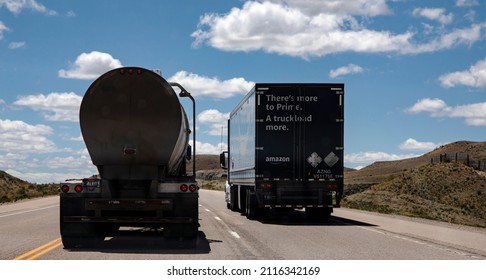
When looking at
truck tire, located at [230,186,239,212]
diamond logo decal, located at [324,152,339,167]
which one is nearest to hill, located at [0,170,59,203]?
truck tire, located at [230,186,239,212]

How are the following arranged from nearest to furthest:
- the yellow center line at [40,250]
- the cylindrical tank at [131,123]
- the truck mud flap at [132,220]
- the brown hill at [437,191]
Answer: the yellow center line at [40,250]
the truck mud flap at [132,220]
the cylindrical tank at [131,123]
the brown hill at [437,191]

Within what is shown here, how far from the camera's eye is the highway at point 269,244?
1190 cm

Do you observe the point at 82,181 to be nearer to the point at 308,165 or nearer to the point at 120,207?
the point at 120,207

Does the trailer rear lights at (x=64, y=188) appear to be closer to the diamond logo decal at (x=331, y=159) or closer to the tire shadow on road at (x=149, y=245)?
the tire shadow on road at (x=149, y=245)

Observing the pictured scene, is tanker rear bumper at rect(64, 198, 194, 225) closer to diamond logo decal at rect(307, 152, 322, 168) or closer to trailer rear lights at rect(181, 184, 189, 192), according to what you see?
trailer rear lights at rect(181, 184, 189, 192)

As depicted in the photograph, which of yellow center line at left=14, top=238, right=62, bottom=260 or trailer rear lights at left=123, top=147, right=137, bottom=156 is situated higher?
trailer rear lights at left=123, top=147, right=137, bottom=156

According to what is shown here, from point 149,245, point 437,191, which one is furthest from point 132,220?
point 437,191

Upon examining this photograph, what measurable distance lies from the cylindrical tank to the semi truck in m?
7.24

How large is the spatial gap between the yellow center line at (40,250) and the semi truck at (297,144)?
27.0ft

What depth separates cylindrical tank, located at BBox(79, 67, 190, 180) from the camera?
13703 mm

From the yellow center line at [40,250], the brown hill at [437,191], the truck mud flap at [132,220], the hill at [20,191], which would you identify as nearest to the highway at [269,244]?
the yellow center line at [40,250]

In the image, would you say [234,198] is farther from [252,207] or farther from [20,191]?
[20,191]

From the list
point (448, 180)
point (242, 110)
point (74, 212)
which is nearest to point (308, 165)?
point (242, 110)

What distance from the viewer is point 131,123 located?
45.5ft
